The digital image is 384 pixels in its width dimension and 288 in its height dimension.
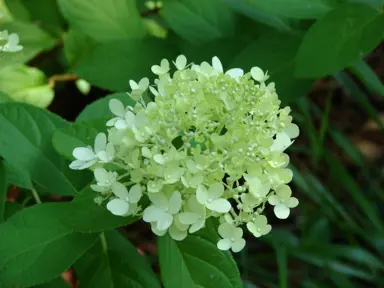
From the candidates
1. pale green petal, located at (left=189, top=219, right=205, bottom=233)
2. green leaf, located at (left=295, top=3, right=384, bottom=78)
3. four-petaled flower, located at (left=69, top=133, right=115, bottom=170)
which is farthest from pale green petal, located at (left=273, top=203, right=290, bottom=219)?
green leaf, located at (left=295, top=3, right=384, bottom=78)

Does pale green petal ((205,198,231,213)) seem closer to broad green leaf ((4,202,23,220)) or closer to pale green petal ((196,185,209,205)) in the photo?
pale green petal ((196,185,209,205))

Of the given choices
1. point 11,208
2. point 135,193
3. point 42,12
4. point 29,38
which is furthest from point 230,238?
point 42,12

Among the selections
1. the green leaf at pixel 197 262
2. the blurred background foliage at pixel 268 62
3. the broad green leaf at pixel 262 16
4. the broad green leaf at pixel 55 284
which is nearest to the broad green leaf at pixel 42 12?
the blurred background foliage at pixel 268 62

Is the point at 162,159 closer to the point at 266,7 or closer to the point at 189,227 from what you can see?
the point at 189,227

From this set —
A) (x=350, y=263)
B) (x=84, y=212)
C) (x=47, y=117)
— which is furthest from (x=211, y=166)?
(x=350, y=263)

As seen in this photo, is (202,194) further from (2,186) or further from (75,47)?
(75,47)

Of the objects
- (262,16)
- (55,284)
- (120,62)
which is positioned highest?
(262,16)
